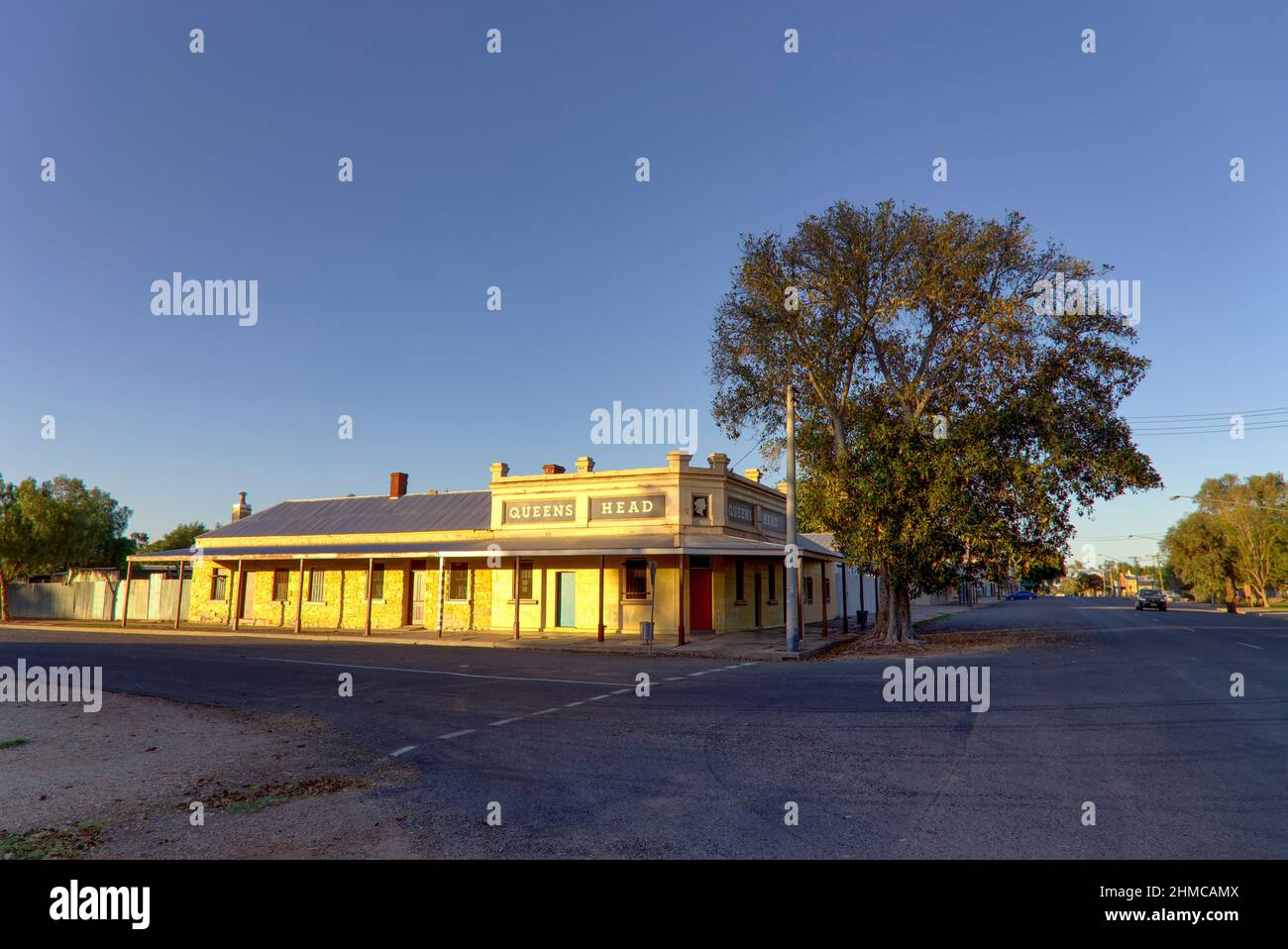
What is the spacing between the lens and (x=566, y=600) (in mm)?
29656

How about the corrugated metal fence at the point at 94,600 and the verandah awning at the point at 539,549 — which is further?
the corrugated metal fence at the point at 94,600

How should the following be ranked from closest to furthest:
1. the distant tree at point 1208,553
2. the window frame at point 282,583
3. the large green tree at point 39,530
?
the window frame at point 282,583
the large green tree at point 39,530
the distant tree at point 1208,553

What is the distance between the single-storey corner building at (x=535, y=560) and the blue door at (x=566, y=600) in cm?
4

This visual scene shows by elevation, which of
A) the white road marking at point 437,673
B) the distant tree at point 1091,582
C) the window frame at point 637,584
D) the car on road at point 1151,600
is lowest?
the distant tree at point 1091,582

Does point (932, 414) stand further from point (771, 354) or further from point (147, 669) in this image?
point (147, 669)

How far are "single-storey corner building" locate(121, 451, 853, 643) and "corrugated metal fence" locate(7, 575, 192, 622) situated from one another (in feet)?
7.93

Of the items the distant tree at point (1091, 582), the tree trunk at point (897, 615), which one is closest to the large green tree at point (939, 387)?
the tree trunk at point (897, 615)

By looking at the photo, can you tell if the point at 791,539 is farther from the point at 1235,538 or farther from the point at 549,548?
the point at 1235,538

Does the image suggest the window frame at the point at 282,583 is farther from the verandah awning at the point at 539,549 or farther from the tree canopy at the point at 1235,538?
the tree canopy at the point at 1235,538

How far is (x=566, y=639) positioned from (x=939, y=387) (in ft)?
49.8

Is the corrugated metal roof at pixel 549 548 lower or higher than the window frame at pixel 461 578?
higher

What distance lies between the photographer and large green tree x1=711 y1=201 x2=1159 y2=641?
22.9 meters

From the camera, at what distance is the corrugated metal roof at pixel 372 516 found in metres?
34.7
